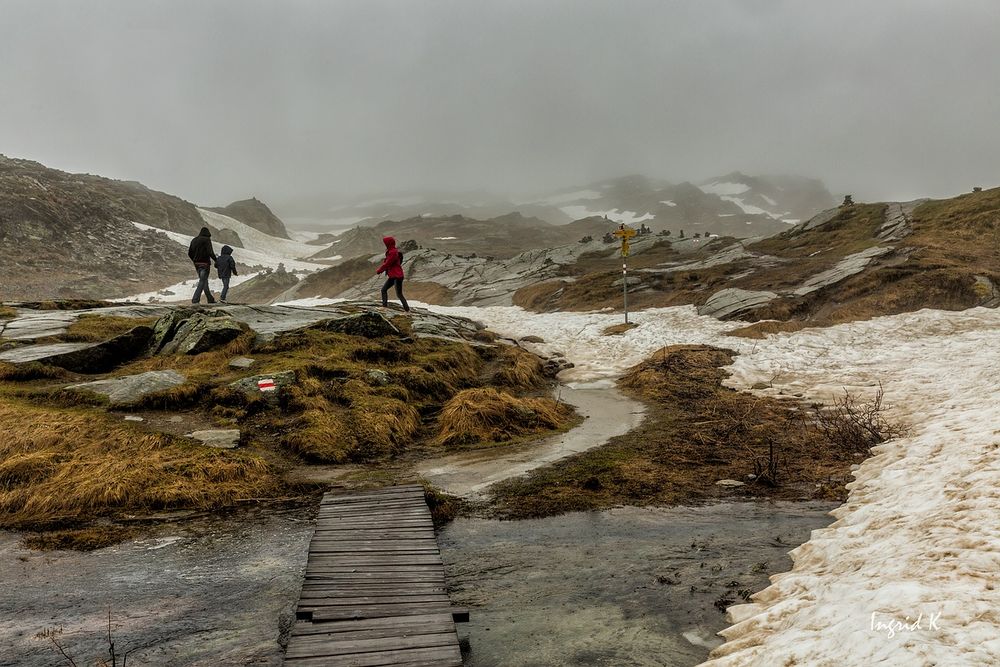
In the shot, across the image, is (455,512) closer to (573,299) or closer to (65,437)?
(65,437)

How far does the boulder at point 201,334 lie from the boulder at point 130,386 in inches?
110

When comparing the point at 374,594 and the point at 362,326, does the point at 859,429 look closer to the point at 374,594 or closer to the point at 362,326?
the point at 374,594

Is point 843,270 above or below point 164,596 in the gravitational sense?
above

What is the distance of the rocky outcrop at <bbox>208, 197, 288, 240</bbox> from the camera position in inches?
6240

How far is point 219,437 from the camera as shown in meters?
10.4

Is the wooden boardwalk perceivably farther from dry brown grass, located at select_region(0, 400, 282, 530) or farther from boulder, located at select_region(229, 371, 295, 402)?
boulder, located at select_region(229, 371, 295, 402)

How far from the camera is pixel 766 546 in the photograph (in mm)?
6863

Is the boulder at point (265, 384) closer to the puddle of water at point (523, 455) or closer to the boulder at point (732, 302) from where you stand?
the puddle of water at point (523, 455)

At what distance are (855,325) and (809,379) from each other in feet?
19.0

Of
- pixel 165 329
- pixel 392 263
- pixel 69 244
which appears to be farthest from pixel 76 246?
pixel 392 263

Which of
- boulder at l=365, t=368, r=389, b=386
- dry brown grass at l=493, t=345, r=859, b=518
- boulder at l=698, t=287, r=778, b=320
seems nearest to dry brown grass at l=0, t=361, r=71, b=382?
boulder at l=365, t=368, r=389, b=386

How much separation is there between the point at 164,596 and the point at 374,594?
2.57m

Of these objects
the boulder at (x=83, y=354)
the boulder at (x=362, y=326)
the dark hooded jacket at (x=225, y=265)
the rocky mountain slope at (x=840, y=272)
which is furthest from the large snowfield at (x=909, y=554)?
the dark hooded jacket at (x=225, y=265)

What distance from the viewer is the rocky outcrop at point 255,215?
158 meters
